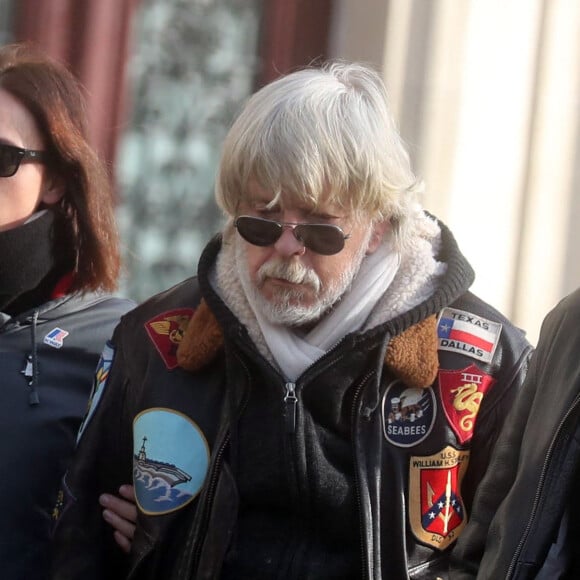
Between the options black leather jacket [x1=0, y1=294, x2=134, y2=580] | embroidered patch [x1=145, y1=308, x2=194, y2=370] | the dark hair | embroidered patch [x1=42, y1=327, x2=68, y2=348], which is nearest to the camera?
embroidered patch [x1=145, y1=308, x2=194, y2=370]

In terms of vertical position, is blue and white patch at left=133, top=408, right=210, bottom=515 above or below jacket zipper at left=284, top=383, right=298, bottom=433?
below

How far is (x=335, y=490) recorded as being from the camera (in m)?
2.67

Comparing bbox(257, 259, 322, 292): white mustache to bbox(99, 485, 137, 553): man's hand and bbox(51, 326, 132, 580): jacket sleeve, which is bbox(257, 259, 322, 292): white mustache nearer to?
bbox(51, 326, 132, 580): jacket sleeve

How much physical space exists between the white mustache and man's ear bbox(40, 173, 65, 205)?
0.87 meters

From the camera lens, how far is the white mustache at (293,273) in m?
2.76

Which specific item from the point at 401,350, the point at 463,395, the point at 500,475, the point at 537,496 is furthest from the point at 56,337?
the point at 537,496

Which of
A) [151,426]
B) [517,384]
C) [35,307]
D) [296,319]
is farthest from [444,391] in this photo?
[35,307]

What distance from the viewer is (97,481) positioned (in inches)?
119

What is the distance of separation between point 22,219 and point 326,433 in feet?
3.62

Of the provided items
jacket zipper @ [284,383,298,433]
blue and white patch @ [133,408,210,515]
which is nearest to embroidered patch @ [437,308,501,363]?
jacket zipper @ [284,383,298,433]

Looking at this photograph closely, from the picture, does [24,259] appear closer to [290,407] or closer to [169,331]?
[169,331]

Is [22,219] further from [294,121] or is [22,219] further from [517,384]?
[517,384]

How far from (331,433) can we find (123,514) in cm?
57

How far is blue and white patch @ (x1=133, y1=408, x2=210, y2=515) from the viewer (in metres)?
2.83
